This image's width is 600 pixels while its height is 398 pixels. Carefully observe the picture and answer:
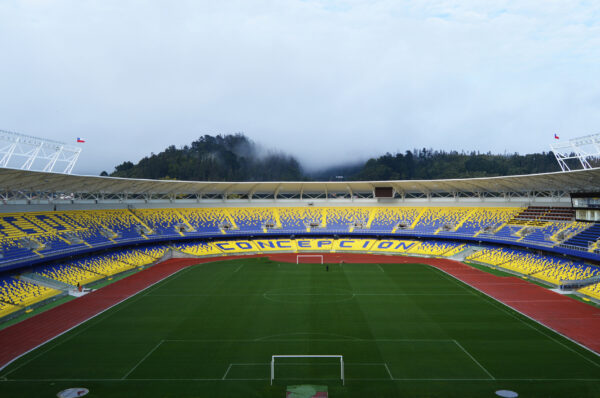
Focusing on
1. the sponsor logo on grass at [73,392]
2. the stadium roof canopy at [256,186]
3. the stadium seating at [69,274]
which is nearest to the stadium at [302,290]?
the sponsor logo on grass at [73,392]

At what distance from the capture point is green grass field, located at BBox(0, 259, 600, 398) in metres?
14.9

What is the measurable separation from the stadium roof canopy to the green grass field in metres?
14.3

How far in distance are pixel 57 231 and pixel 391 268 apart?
32043 mm

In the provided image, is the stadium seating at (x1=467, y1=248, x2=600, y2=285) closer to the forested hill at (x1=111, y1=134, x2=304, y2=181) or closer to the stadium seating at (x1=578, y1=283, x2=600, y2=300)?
the stadium seating at (x1=578, y1=283, x2=600, y2=300)

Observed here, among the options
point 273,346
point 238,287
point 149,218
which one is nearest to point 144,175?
point 149,218

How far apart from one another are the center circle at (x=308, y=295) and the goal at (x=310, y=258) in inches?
504

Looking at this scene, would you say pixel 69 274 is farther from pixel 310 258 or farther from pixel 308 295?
pixel 310 258

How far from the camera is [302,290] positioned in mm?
30219

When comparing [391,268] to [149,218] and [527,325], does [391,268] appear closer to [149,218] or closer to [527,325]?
[527,325]

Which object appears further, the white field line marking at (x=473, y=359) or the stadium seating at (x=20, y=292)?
the stadium seating at (x=20, y=292)

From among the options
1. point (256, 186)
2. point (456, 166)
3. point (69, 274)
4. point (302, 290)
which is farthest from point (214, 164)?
point (302, 290)

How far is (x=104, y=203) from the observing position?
158 ft

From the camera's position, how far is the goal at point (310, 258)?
43644mm

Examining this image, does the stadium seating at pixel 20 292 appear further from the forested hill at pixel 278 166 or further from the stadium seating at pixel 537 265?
the forested hill at pixel 278 166
